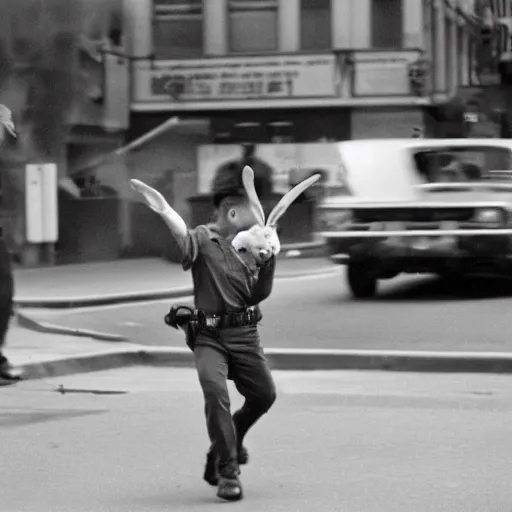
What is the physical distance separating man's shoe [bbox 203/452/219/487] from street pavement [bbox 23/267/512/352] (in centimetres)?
576

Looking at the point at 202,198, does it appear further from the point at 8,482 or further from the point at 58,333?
the point at 8,482

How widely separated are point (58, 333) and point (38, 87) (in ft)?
39.5

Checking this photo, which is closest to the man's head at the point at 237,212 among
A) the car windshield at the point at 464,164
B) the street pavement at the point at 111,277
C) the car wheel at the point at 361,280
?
the car wheel at the point at 361,280

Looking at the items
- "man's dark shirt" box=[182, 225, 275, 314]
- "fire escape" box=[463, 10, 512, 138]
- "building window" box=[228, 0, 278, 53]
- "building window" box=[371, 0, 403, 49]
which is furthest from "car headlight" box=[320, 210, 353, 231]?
"building window" box=[228, 0, 278, 53]

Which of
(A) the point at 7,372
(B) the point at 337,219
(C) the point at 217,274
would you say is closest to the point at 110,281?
(B) the point at 337,219

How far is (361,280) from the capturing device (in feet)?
58.1

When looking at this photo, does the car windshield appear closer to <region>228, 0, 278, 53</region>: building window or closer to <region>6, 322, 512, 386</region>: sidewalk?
<region>6, 322, 512, 386</region>: sidewalk

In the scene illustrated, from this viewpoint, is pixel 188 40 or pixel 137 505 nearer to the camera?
pixel 137 505

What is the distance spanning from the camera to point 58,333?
45.8 ft

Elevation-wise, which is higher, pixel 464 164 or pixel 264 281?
pixel 464 164

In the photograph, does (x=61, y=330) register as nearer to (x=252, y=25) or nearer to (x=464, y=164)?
(x=464, y=164)

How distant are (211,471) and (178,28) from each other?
2771cm

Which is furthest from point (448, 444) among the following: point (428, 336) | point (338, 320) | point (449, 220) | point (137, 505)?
point (449, 220)

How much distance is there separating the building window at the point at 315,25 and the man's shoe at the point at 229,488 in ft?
89.2
